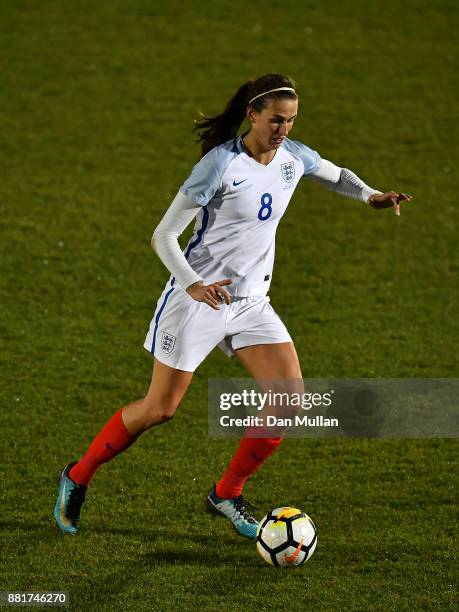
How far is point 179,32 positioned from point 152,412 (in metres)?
9.42

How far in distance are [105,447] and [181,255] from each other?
3.85 ft

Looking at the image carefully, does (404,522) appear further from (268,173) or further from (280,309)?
(280,309)

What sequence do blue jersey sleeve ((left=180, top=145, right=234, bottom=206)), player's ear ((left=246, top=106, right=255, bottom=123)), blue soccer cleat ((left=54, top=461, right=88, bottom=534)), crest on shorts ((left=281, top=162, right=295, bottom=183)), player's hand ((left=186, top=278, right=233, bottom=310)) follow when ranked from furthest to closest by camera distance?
blue soccer cleat ((left=54, top=461, right=88, bottom=534)) < crest on shorts ((left=281, top=162, right=295, bottom=183)) < player's ear ((left=246, top=106, right=255, bottom=123)) < blue jersey sleeve ((left=180, top=145, right=234, bottom=206)) < player's hand ((left=186, top=278, right=233, bottom=310))

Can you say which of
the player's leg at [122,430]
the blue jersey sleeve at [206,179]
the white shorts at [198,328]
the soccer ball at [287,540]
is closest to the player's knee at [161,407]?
the player's leg at [122,430]

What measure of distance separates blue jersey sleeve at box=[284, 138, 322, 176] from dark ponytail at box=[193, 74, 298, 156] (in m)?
0.30

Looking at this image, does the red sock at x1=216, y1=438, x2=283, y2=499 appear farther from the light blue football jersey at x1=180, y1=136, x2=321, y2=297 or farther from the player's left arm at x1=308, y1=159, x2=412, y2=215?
the player's left arm at x1=308, y1=159, x2=412, y2=215

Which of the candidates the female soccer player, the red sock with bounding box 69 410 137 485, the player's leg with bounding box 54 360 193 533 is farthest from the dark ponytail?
the red sock with bounding box 69 410 137 485

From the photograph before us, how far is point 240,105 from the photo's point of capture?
563 cm

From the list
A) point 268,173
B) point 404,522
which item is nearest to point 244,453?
point 404,522

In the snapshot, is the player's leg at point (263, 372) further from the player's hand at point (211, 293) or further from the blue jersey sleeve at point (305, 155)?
the blue jersey sleeve at point (305, 155)

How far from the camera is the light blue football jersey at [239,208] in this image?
550cm

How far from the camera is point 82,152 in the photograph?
38.9 feet

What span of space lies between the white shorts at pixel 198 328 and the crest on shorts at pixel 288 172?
62cm

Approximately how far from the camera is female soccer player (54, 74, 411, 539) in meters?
5.46
